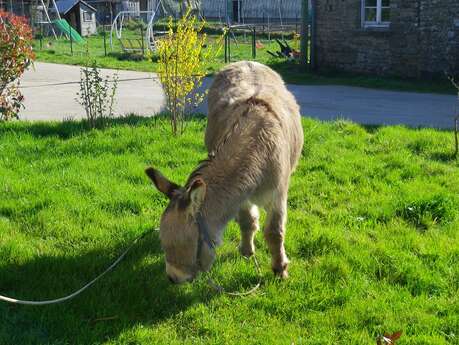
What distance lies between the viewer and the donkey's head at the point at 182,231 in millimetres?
3578

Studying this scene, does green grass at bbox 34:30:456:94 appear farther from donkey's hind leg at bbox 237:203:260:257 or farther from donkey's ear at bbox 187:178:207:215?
donkey's ear at bbox 187:178:207:215

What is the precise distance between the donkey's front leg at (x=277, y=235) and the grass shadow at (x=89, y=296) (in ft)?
2.31

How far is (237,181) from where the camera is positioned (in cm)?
394

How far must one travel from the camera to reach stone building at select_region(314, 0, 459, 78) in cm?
1678

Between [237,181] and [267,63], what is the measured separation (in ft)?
57.9

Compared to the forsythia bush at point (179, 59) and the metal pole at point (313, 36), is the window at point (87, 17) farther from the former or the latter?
the forsythia bush at point (179, 59)

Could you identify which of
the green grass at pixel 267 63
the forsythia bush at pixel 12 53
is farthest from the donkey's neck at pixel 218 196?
the green grass at pixel 267 63

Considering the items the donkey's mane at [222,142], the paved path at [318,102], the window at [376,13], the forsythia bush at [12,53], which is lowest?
the paved path at [318,102]

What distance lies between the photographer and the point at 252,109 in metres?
4.61

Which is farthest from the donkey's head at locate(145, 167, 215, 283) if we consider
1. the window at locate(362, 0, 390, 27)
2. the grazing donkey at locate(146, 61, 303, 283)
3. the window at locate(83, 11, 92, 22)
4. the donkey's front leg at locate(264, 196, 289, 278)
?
the window at locate(83, 11, 92, 22)

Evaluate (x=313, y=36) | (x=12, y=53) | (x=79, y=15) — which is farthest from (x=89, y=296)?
(x=79, y=15)

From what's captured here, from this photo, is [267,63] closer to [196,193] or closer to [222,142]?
[222,142]

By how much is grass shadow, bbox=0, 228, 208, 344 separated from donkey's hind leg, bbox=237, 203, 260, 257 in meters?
0.74

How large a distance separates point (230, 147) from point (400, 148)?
4.94m
